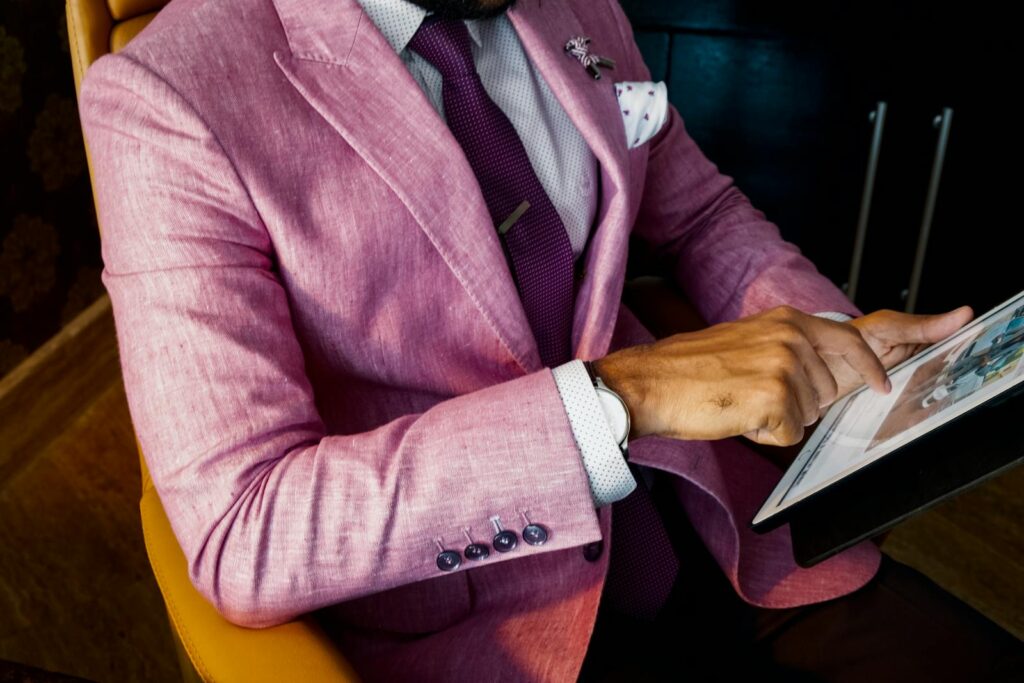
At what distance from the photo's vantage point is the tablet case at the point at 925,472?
2.36 ft

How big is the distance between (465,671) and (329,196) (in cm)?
46

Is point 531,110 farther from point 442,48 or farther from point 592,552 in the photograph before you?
point 592,552

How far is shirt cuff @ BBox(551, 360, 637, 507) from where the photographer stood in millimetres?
773

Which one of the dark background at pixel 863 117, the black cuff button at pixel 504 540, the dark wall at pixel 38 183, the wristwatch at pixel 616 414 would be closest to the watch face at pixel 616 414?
the wristwatch at pixel 616 414

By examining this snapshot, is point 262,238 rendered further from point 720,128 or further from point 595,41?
point 720,128

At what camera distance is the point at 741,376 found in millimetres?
821

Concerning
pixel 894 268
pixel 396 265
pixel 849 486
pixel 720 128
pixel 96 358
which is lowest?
pixel 96 358

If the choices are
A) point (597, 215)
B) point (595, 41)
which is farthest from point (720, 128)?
point (597, 215)

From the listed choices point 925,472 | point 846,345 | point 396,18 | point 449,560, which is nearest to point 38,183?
point 396,18

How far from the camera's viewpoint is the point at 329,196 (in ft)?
2.73

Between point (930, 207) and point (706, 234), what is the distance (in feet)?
2.75

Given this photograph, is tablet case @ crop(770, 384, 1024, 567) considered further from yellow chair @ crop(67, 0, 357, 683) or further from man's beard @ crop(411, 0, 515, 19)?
man's beard @ crop(411, 0, 515, 19)

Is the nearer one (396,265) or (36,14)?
(396,265)

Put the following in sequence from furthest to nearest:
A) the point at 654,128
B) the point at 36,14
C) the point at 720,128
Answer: the point at 720,128 < the point at 36,14 < the point at 654,128
